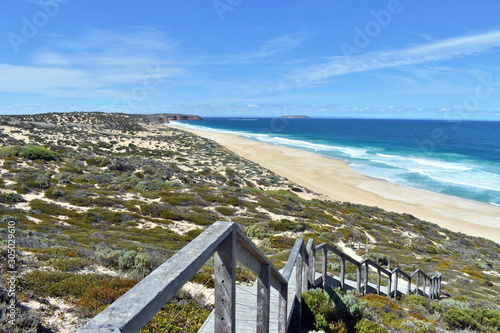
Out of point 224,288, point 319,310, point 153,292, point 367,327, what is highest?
point 153,292

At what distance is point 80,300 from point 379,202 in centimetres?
3064

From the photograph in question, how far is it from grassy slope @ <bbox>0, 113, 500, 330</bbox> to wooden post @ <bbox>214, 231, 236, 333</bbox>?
319 centimetres

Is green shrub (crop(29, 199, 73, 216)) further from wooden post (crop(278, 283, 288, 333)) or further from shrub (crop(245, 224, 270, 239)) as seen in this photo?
wooden post (crop(278, 283, 288, 333))

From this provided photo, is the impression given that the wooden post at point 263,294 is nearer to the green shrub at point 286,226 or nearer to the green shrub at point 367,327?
the green shrub at point 367,327

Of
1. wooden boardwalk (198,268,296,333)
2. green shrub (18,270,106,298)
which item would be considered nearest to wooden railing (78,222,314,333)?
wooden boardwalk (198,268,296,333)

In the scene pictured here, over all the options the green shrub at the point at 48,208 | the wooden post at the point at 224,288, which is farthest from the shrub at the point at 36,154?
the wooden post at the point at 224,288

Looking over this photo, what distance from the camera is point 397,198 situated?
32.1m

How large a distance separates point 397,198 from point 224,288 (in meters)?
34.0

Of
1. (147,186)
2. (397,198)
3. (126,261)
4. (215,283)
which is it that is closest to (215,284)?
(215,283)

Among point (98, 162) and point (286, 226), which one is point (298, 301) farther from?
point (98, 162)

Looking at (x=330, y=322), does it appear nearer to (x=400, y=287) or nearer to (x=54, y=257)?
(x=54, y=257)

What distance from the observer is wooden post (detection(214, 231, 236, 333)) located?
209cm

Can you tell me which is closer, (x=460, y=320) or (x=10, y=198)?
(x=460, y=320)

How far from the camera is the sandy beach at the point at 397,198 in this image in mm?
26094
